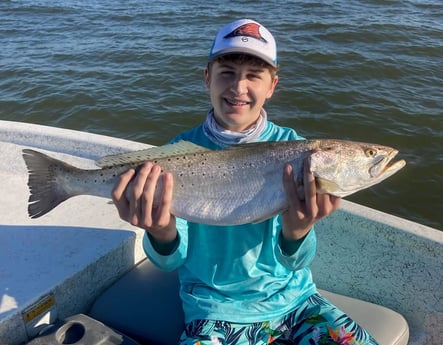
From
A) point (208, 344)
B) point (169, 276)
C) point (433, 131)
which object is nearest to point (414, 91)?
point (433, 131)

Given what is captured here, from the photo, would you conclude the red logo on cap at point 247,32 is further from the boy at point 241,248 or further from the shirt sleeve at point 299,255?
the shirt sleeve at point 299,255

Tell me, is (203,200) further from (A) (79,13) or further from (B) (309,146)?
(A) (79,13)

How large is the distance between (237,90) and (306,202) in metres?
0.89

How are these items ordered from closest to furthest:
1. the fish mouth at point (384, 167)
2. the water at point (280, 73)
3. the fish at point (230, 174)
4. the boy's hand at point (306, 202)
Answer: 1. the boy's hand at point (306, 202)
2. the fish at point (230, 174)
3. the fish mouth at point (384, 167)
4. the water at point (280, 73)

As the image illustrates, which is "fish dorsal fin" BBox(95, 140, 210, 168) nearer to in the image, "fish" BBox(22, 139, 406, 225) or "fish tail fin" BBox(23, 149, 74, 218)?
"fish" BBox(22, 139, 406, 225)

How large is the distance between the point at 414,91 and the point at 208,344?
9313 mm

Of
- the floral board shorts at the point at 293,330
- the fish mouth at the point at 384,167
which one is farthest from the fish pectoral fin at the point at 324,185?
the floral board shorts at the point at 293,330

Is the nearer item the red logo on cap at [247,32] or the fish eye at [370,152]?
the fish eye at [370,152]

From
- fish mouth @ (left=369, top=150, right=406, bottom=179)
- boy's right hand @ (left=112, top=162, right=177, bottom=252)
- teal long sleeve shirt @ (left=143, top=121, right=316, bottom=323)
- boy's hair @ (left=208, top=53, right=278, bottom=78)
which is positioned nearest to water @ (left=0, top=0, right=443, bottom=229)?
fish mouth @ (left=369, top=150, right=406, bottom=179)

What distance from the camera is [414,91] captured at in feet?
33.7

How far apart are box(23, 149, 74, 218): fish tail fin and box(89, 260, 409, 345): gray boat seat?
990 millimetres

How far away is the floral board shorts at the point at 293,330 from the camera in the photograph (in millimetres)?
2684

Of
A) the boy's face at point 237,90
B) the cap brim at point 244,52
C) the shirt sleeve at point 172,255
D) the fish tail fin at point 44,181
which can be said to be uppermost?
the cap brim at point 244,52

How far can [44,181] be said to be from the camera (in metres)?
2.84
